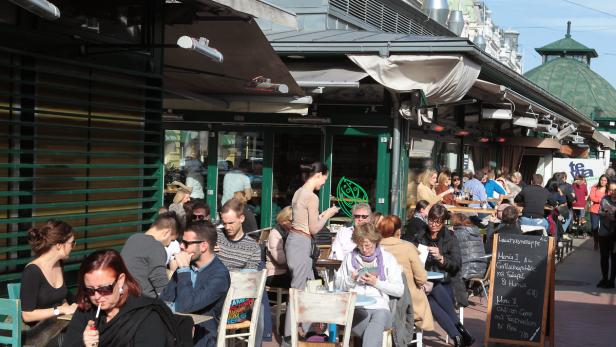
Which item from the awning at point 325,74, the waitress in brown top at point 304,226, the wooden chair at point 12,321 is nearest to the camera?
the wooden chair at point 12,321

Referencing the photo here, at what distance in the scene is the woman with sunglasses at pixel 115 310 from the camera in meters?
4.38

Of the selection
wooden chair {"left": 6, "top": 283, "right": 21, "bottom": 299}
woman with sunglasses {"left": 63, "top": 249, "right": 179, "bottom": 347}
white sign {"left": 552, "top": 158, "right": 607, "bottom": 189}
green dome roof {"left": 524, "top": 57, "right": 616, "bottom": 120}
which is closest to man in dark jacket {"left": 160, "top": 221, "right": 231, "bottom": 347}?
wooden chair {"left": 6, "top": 283, "right": 21, "bottom": 299}

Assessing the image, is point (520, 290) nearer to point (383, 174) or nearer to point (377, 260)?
point (377, 260)

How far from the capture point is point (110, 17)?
328 inches

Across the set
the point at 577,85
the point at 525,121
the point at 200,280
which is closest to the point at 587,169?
the point at 525,121

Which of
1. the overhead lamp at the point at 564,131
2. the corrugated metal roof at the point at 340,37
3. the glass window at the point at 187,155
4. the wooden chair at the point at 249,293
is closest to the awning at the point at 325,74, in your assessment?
the corrugated metal roof at the point at 340,37

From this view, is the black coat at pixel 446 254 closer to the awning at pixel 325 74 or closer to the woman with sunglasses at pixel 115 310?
the awning at pixel 325 74

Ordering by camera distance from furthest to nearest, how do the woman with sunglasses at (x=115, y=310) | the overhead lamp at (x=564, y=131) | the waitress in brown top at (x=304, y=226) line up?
the overhead lamp at (x=564, y=131) → the waitress in brown top at (x=304, y=226) → the woman with sunglasses at (x=115, y=310)

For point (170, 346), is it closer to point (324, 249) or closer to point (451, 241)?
point (451, 241)

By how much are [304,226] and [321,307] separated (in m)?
2.55

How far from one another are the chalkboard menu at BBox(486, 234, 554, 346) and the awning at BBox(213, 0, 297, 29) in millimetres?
3947

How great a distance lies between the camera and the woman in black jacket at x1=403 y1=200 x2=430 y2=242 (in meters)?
10.5

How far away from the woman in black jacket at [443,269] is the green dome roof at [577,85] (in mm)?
55761

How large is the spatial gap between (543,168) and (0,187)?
25020mm
